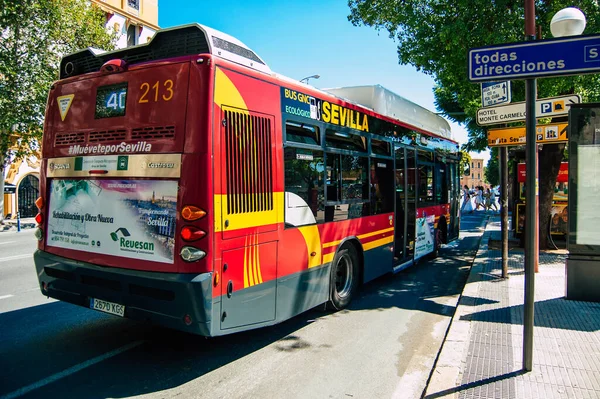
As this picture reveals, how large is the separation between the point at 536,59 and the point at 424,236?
20.3 ft

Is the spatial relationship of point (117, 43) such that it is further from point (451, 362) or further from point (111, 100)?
point (451, 362)

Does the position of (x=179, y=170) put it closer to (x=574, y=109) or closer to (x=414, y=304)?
(x=414, y=304)

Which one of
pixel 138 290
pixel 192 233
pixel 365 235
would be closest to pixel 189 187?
pixel 192 233

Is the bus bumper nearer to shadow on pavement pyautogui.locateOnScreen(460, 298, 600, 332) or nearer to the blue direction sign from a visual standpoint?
the blue direction sign

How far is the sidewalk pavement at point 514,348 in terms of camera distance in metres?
3.87

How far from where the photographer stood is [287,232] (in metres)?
4.96

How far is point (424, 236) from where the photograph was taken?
31.8 ft

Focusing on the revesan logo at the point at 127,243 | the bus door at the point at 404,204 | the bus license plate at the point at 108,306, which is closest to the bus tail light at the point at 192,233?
the revesan logo at the point at 127,243

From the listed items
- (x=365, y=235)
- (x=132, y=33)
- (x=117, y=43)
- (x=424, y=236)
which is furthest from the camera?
(x=132, y=33)

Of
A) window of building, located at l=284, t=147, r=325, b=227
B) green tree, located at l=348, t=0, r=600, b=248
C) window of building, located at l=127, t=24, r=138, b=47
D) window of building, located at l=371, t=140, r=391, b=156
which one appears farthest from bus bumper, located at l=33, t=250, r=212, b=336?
window of building, located at l=127, t=24, r=138, b=47

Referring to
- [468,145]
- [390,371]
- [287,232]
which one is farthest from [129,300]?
[468,145]

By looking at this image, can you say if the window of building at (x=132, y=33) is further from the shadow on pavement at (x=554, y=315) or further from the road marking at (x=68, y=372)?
the shadow on pavement at (x=554, y=315)

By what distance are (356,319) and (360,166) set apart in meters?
2.26

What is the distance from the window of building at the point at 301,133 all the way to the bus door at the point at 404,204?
277 centimetres
